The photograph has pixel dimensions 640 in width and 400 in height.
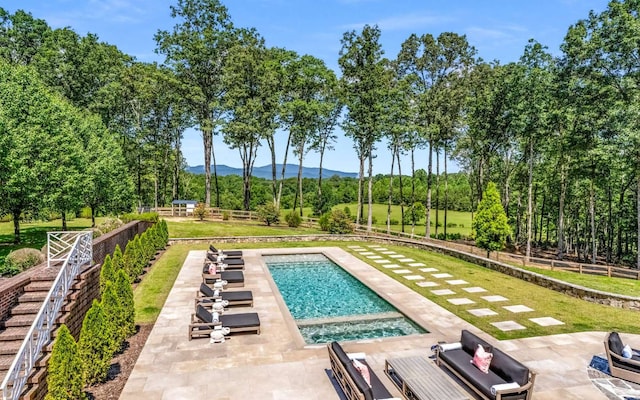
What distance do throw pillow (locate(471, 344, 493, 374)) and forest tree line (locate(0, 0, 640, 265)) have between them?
23.5 m

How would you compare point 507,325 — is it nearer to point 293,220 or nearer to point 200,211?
point 293,220

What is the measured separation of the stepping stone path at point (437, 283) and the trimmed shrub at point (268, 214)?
396 inches

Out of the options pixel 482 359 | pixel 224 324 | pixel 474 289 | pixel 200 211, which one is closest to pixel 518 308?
pixel 474 289

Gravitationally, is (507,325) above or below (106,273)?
below

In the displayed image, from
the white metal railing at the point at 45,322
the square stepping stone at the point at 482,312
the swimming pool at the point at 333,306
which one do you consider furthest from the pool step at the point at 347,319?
the white metal railing at the point at 45,322

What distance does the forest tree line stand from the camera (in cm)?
2612

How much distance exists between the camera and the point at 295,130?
37594mm

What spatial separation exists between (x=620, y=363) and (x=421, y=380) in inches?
185

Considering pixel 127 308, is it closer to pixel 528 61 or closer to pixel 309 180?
pixel 528 61

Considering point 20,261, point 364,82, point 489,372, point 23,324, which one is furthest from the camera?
point 364,82

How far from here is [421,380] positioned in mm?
7000

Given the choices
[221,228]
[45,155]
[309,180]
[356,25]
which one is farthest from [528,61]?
[309,180]

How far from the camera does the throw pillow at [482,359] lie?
729cm

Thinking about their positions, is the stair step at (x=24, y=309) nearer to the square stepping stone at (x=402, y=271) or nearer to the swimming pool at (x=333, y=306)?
the swimming pool at (x=333, y=306)
